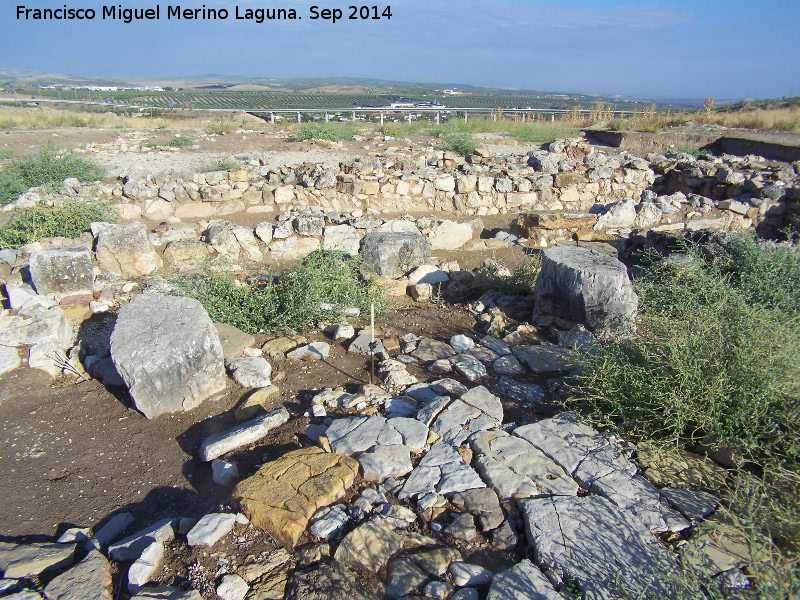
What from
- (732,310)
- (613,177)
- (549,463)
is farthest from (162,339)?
(613,177)

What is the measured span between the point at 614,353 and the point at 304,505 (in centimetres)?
238

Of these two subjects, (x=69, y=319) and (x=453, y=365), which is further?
(x=69, y=319)

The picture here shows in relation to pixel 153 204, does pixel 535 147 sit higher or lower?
higher

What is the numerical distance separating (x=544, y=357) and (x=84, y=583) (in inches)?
144

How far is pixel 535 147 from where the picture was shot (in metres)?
15.2

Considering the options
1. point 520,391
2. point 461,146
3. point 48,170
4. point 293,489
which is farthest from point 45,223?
point 461,146

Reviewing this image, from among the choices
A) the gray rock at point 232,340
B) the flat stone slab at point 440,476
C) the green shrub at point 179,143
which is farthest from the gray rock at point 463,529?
the green shrub at point 179,143

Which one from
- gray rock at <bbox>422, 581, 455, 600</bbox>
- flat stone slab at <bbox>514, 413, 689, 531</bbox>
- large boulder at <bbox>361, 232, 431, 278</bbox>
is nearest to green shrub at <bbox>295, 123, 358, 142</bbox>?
large boulder at <bbox>361, 232, 431, 278</bbox>

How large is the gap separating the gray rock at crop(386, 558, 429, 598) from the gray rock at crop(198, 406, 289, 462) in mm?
1337

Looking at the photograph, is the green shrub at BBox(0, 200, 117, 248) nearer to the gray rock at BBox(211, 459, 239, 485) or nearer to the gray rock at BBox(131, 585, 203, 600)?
the gray rock at BBox(211, 459, 239, 485)

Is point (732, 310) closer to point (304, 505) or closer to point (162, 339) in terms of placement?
point (304, 505)

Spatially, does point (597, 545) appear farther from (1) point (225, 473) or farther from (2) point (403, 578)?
(1) point (225, 473)

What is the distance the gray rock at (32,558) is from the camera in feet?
7.74

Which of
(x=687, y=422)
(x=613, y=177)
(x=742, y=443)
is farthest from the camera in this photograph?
(x=613, y=177)
